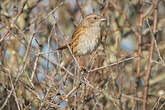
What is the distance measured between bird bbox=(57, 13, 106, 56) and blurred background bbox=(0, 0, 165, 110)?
0.50 feet

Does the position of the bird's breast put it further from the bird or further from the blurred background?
the blurred background

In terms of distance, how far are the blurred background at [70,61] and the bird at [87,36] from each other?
6.0 inches

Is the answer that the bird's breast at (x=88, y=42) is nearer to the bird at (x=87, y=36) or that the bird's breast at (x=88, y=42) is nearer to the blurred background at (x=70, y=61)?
the bird at (x=87, y=36)

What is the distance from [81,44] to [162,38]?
3968 mm

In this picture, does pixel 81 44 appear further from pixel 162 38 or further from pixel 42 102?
pixel 162 38

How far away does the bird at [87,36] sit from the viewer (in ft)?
20.0

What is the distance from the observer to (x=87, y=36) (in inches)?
244

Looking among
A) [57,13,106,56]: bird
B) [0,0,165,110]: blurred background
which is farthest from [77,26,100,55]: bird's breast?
[0,0,165,110]: blurred background

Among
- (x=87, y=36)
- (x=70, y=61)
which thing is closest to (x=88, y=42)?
(x=87, y=36)

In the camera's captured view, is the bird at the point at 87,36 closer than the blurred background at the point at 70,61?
No

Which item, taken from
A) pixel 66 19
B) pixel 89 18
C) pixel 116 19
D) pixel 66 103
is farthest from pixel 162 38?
pixel 66 103

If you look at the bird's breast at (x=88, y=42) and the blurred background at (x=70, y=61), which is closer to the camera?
the blurred background at (x=70, y=61)

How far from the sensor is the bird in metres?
6.09

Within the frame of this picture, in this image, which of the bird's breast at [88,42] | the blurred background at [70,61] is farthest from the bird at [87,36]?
the blurred background at [70,61]
